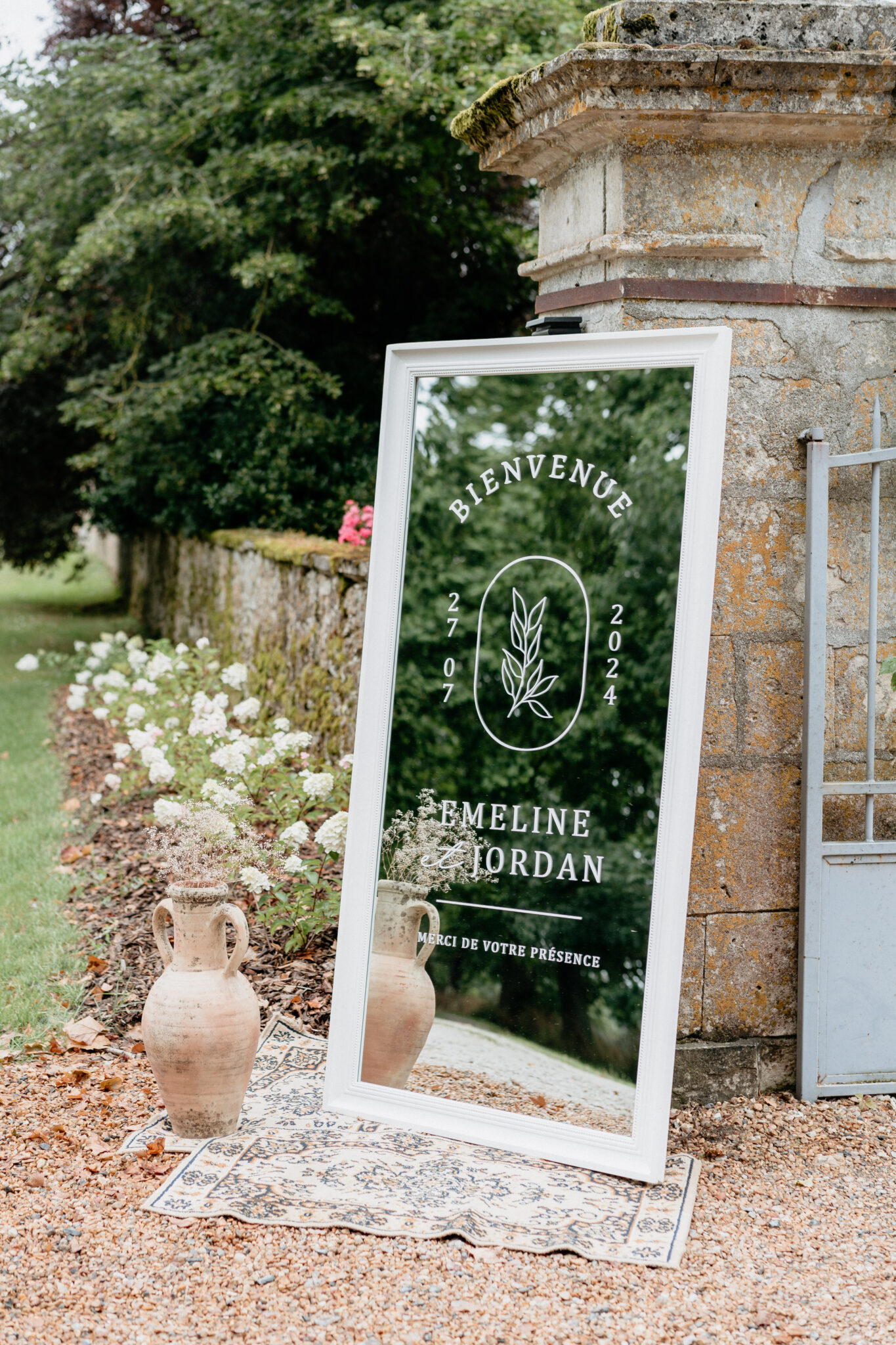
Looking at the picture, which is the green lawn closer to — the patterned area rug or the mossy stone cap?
the patterned area rug

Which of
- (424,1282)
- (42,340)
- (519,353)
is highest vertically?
(42,340)

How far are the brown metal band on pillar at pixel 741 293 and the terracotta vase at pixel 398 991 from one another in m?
1.76

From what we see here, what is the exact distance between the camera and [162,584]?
12.6m

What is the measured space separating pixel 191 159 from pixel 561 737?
8711 mm

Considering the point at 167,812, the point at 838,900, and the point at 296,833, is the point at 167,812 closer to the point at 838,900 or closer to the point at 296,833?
the point at 296,833

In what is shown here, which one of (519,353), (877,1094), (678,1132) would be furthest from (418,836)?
(877,1094)

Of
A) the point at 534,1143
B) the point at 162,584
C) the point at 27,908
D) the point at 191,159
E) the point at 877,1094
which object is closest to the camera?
the point at 534,1143

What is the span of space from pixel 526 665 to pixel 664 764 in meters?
0.46

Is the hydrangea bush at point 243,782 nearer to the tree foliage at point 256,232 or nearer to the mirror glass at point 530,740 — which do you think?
the mirror glass at point 530,740

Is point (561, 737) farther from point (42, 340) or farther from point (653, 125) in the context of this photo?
point (42, 340)

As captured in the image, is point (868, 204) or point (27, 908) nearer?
point (868, 204)


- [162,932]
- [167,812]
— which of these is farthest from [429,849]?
[167,812]

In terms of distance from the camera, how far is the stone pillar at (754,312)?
3.16 metres

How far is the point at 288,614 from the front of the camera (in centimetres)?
738
